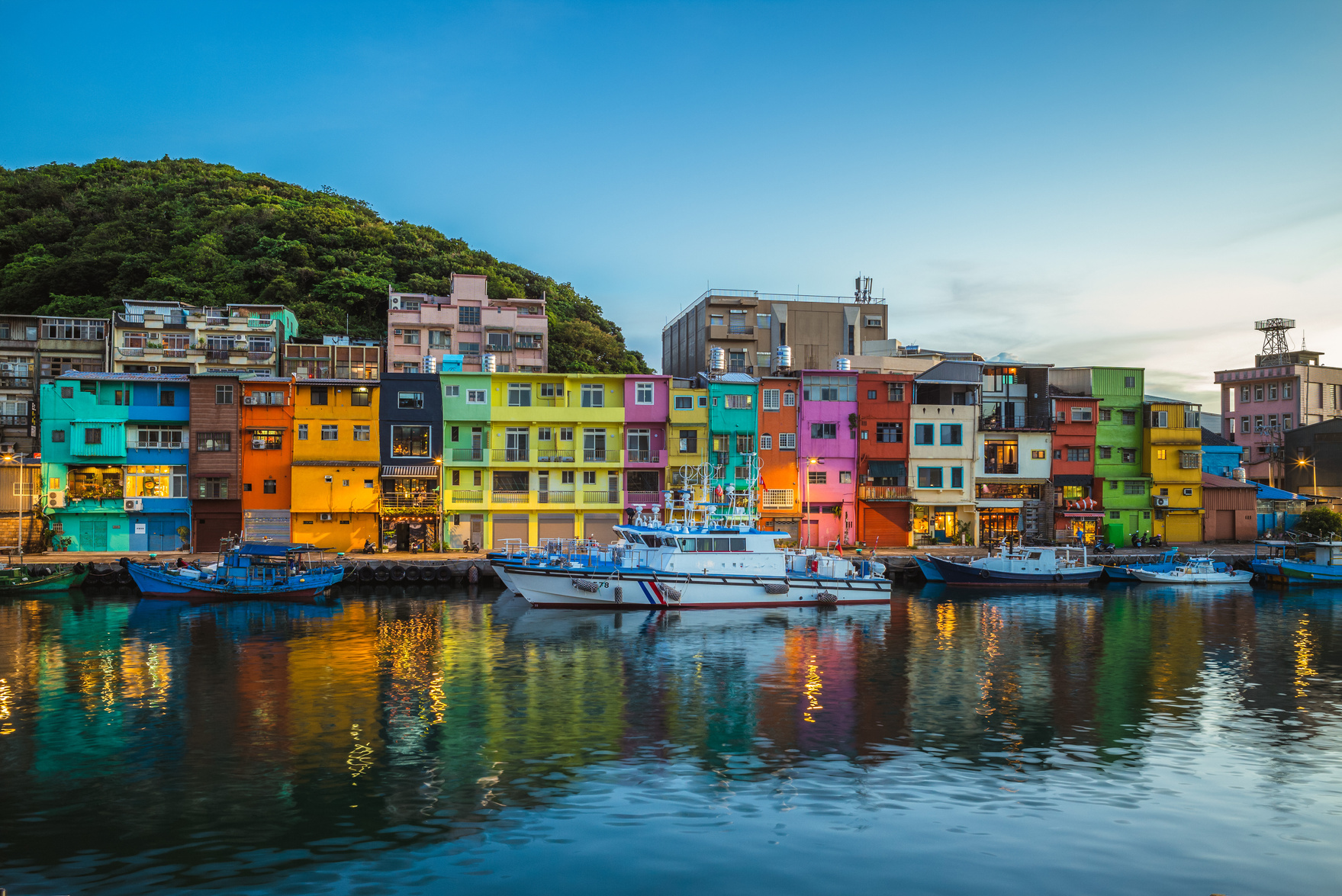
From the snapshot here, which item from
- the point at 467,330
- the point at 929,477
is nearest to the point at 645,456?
the point at 929,477

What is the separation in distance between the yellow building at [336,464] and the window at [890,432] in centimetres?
3417

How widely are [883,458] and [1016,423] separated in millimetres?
13153

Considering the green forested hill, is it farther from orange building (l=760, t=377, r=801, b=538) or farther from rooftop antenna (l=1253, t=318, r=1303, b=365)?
rooftop antenna (l=1253, t=318, r=1303, b=365)

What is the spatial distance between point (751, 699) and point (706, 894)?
12022 mm

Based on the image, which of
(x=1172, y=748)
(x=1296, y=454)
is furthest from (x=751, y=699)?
(x=1296, y=454)

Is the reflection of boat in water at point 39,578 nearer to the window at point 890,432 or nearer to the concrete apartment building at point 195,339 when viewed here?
the concrete apartment building at point 195,339

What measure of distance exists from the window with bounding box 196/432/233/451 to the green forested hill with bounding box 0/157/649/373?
22.5 m

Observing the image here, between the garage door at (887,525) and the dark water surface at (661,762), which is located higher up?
the garage door at (887,525)

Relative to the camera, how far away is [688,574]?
4184cm

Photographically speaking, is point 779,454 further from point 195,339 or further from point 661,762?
point 195,339

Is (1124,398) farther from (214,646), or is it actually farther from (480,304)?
(214,646)

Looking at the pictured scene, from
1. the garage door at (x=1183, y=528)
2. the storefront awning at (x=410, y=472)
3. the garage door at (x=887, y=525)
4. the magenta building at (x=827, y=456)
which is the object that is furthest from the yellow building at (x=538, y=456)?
the garage door at (x=1183, y=528)

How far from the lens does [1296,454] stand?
8275 cm

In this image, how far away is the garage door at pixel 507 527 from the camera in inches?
2271
